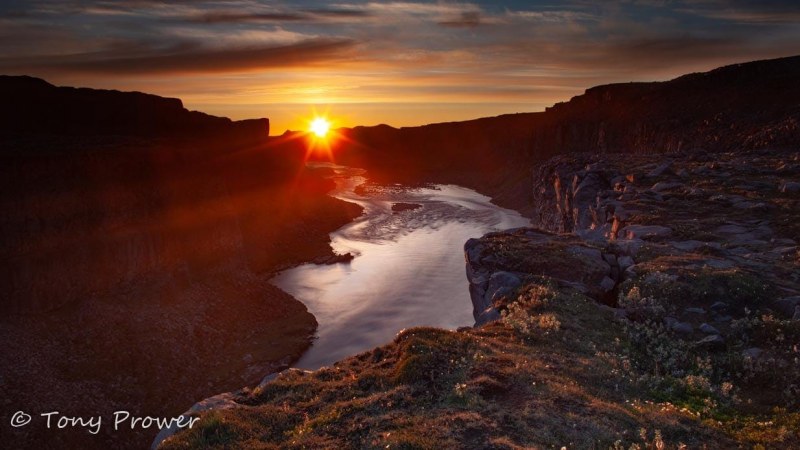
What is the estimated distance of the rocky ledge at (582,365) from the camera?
1005 centimetres

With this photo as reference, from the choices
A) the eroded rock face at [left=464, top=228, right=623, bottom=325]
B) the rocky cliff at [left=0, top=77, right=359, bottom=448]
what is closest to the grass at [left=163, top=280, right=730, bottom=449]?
the eroded rock face at [left=464, top=228, right=623, bottom=325]

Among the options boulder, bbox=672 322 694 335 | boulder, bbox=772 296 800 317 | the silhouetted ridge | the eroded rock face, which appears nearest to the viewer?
boulder, bbox=672 322 694 335

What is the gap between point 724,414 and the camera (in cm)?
1118

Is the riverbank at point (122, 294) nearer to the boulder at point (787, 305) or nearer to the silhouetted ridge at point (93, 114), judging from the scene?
the silhouetted ridge at point (93, 114)

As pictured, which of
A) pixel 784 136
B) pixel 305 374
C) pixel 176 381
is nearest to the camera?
pixel 305 374

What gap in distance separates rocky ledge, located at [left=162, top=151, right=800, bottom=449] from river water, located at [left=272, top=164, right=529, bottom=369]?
56.5ft

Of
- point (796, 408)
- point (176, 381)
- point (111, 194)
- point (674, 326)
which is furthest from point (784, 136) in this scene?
point (111, 194)

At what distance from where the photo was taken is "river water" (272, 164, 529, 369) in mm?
39188

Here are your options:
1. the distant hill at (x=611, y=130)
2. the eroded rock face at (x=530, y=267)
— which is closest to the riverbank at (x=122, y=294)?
the eroded rock face at (x=530, y=267)

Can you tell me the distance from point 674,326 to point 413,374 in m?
9.00

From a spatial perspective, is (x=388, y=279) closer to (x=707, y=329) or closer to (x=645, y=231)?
(x=645, y=231)

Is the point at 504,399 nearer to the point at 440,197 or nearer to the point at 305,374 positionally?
the point at 305,374

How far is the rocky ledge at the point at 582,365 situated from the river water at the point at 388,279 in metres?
17.2

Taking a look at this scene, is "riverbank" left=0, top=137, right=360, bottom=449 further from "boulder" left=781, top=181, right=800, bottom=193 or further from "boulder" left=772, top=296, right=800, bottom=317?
"boulder" left=781, top=181, right=800, bottom=193
